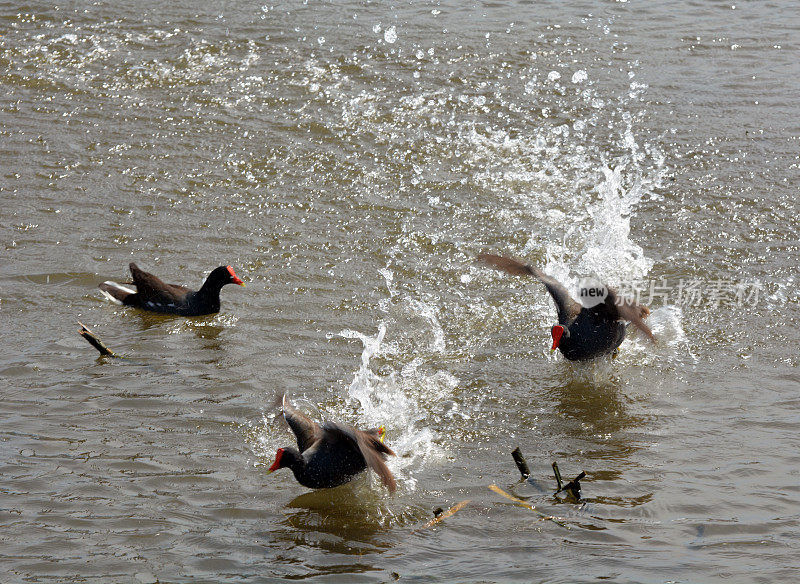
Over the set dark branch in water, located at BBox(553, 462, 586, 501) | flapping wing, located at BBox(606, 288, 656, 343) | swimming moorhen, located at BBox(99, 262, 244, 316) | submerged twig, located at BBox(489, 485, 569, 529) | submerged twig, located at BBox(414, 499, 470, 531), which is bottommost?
submerged twig, located at BBox(414, 499, 470, 531)

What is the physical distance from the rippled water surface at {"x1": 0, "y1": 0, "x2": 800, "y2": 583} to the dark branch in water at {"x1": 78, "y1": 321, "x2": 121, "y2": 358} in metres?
0.10

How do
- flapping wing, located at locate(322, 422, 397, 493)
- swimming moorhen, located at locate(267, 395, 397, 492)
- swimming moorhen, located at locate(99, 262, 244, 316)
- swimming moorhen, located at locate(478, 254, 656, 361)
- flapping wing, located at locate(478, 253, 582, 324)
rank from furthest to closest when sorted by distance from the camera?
swimming moorhen, located at locate(99, 262, 244, 316), flapping wing, located at locate(478, 253, 582, 324), swimming moorhen, located at locate(478, 254, 656, 361), swimming moorhen, located at locate(267, 395, 397, 492), flapping wing, located at locate(322, 422, 397, 493)

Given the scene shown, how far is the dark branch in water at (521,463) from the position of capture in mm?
4598

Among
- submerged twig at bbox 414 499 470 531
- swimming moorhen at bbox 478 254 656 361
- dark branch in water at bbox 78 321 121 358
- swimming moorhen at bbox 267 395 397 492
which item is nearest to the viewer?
submerged twig at bbox 414 499 470 531

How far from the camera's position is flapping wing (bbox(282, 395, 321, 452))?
488cm

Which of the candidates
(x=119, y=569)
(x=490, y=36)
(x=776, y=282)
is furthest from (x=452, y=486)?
(x=490, y=36)

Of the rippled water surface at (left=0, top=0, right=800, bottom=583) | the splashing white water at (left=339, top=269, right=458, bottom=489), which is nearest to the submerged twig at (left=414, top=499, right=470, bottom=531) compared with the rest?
the rippled water surface at (left=0, top=0, right=800, bottom=583)

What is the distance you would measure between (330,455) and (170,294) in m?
2.50

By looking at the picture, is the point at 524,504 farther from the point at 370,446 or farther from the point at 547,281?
the point at 547,281

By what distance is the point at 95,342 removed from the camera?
5695 millimetres

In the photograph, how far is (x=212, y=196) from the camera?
7961 millimetres

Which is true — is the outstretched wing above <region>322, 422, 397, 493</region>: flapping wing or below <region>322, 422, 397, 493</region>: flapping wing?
above

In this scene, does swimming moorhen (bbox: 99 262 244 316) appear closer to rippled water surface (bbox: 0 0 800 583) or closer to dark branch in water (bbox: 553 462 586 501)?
rippled water surface (bbox: 0 0 800 583)

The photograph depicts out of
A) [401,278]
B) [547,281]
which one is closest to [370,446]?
[547,281]
